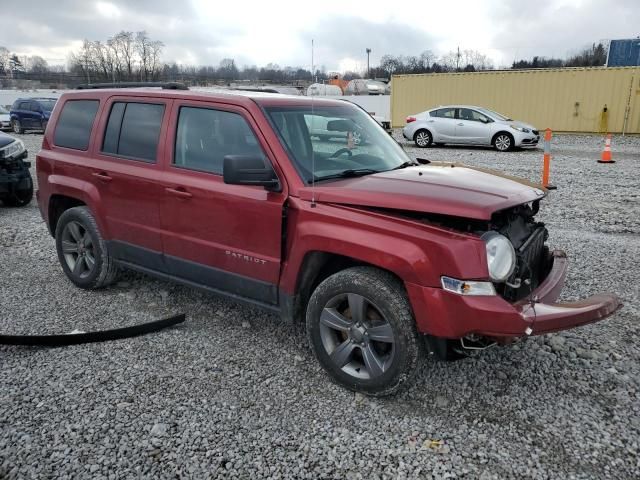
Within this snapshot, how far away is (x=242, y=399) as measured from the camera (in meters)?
3.31

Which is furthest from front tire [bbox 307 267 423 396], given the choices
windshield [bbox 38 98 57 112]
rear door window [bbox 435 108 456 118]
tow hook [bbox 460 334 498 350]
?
windshield [bbox 38 98 57 112]

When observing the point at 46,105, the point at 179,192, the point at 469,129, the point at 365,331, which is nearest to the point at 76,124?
the point at 179,192

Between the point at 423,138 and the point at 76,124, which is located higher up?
the point at 76,124

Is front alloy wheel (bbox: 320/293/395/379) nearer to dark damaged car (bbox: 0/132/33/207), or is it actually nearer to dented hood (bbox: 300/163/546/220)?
dented hood (bbox: 300/163/546/220)

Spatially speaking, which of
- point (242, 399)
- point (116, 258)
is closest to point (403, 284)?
point (242, 399)

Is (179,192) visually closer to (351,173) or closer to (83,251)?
(351,173)

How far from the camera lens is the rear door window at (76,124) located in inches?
190

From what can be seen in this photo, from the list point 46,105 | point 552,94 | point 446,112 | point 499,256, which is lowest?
point 499,256

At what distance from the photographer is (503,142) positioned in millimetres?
17328

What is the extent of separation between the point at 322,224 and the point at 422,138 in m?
16.4

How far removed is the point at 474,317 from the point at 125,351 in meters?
2.55

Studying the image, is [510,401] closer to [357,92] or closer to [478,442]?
[478,442]

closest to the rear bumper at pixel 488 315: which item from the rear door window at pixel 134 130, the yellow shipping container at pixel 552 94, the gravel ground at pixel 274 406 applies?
the gravel ground at pixel 274 406

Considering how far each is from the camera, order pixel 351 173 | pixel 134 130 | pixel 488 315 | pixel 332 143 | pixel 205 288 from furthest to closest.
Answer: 1. pixel 134 130
2. pixel 205 288
3. pixel 332 143
4. pixel 351 173
5. pixel 488 315
